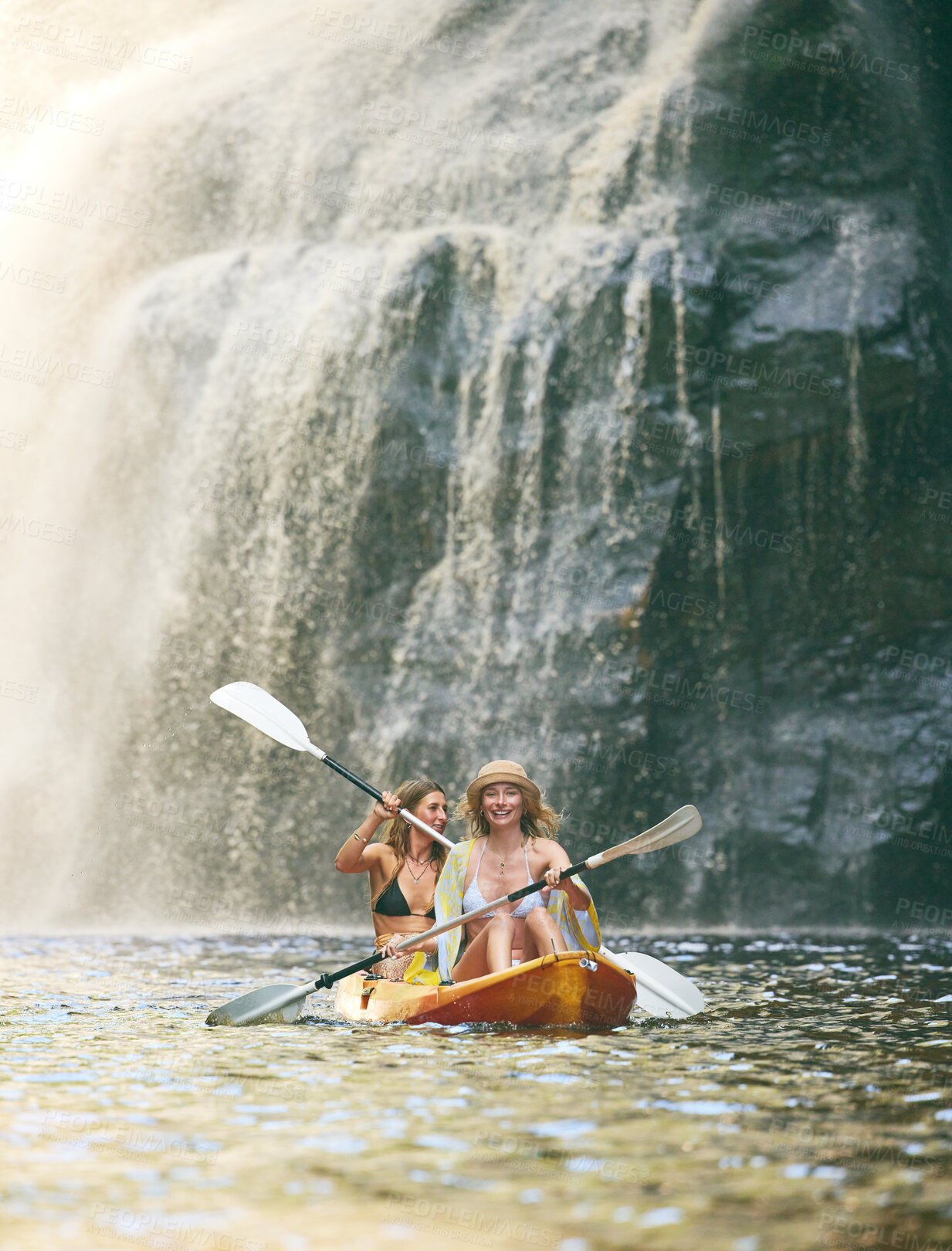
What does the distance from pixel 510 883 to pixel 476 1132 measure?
2.49 m

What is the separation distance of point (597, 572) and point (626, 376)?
7.62 feet

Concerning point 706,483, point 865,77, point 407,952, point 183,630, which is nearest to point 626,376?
point 706,483

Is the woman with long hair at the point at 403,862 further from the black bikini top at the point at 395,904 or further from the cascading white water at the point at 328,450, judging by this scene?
the cascading white water at the point at 328,450

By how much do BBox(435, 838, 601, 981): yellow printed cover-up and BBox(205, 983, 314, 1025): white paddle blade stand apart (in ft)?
2.41

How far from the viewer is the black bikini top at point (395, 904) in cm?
739

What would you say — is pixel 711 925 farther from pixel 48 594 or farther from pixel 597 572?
pixel 48 594

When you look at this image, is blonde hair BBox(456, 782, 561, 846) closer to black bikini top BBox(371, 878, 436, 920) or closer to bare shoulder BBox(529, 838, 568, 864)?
bare shoulder BBox(529, 838, 568, 864)

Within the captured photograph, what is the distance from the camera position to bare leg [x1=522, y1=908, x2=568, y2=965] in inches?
245

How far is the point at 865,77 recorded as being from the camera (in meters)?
16.3

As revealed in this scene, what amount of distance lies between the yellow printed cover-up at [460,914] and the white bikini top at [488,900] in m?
0.04

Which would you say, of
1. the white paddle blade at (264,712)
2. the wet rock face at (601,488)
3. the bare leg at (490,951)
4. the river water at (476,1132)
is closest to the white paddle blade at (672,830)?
the bare leg at (490,951)

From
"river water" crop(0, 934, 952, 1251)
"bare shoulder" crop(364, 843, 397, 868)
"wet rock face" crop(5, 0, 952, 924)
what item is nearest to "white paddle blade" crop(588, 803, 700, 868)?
"river water" crop(0, 934, 952, 1251)

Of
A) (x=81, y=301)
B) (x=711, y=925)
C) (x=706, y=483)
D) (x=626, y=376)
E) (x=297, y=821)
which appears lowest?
(x=711, y=925)

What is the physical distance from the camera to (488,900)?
652 centimetres
